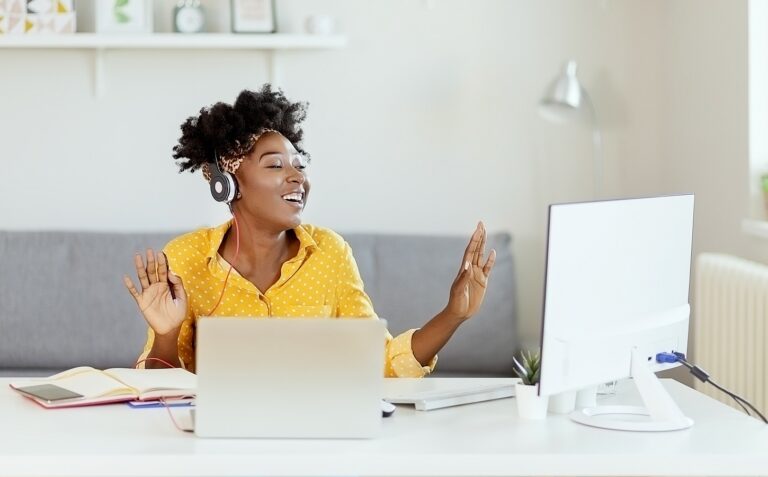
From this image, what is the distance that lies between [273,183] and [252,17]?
4.84 ft

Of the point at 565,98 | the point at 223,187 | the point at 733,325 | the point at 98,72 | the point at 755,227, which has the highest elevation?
the point at 98,72

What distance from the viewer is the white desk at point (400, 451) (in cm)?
Answer: 140

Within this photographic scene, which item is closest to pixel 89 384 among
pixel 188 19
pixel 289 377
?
→ pixel 289 377

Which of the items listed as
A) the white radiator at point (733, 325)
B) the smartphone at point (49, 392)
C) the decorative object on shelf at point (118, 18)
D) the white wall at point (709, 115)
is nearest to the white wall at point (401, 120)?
the white wall at point (709, 115)

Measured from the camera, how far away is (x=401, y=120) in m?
3.74

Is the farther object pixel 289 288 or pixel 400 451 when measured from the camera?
pixel 289 288

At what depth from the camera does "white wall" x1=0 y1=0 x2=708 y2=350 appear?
12.0 feet

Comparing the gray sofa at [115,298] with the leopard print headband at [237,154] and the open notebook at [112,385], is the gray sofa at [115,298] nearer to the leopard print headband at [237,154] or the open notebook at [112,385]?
the leopard print headband at [237,154]

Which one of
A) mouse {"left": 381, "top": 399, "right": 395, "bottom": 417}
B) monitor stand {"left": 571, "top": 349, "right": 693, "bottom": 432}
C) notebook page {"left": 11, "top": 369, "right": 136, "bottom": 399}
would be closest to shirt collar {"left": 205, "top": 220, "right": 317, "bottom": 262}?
notebook page {"left": 11, "top": 369, "right": 136, "bottom": 399}

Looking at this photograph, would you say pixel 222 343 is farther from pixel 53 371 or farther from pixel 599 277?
pixel 53 371

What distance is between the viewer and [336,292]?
230cm

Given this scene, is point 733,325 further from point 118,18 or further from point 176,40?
point 118,18

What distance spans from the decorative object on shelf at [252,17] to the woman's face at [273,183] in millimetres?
1356

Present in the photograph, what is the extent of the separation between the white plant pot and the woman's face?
2.43ft
